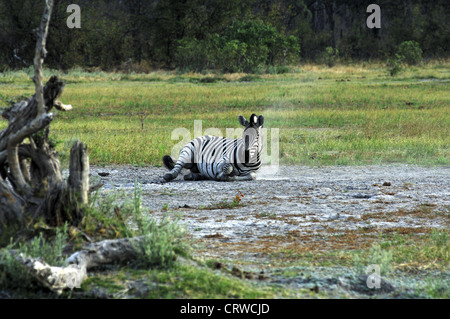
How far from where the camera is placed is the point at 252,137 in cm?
1077

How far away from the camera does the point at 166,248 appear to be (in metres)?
5.57

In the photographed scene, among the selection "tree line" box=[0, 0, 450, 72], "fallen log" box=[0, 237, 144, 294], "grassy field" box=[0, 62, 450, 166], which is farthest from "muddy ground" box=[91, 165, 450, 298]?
"tree line" box=[0, 0, 450, 72]

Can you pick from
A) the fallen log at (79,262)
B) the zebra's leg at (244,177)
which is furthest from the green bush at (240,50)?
the fallen log at (79,262)

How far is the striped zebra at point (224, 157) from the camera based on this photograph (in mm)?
10836

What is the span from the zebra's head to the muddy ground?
44cm

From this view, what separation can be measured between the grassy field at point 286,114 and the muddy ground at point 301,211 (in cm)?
146

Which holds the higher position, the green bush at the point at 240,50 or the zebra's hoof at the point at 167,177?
the green bush at the point at 240,50

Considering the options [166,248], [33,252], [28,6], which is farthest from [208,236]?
[28,6]

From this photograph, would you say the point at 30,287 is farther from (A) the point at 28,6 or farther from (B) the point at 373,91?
(A) the point at 28,6

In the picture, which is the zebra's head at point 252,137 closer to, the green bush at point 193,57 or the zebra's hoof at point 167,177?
the zebra's hoof at point 167,177

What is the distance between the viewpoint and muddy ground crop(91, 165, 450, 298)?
5836mm

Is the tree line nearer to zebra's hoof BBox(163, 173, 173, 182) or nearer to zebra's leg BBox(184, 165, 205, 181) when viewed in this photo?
zebra's leg BBox(184, 165, 205, 181)

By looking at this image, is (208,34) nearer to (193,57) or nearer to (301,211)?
(193,57)
